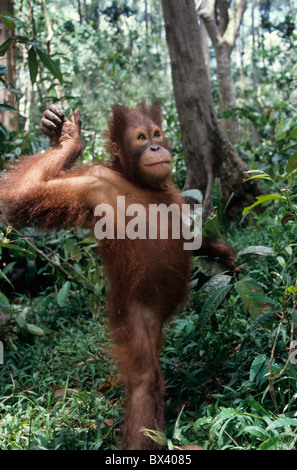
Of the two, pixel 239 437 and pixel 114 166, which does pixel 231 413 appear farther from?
pixel 114 166

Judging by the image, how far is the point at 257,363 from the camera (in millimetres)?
2121

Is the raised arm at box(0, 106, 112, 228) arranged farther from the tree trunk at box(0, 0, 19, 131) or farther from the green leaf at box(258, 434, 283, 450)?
the tree trunk at box(0, 0, 19, 131)

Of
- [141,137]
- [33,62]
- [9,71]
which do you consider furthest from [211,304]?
[9,71]

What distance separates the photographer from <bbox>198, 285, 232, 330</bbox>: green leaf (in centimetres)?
226

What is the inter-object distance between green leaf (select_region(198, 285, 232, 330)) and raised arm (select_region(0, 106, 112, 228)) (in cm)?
70

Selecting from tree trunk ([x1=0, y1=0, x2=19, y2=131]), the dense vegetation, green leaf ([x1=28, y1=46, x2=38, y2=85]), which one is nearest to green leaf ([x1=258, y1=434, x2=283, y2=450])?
the dense vegetation

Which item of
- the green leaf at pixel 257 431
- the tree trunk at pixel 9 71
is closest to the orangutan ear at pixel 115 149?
the green leaf at pixel 257 431

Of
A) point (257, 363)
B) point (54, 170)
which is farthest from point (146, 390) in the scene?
point (54, 170)

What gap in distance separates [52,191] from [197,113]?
3311 mm

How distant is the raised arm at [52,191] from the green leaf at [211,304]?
0.70m

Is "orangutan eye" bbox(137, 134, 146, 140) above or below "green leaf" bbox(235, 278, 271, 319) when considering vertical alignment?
above

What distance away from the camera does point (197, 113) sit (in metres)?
5.10

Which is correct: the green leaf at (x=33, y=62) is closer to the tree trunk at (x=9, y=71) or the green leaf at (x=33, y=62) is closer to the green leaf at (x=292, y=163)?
the tree trunk at (x=9, y=71)
